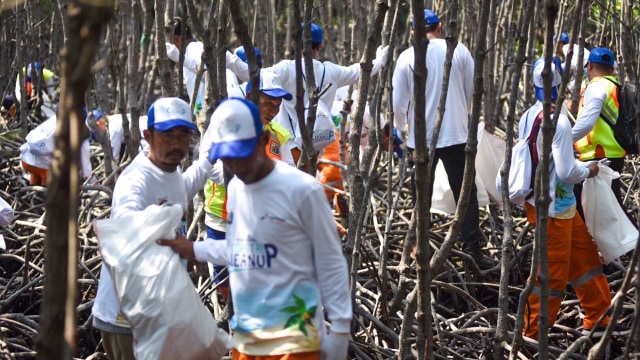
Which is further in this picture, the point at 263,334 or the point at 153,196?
the point at 153,196

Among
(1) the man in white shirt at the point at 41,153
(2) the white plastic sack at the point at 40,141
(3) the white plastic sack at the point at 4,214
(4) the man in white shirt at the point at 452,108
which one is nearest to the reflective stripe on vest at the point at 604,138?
(4) the man in white shirt at the point at 452,108

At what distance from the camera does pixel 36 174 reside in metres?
6.46

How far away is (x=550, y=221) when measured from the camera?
4.32 metres

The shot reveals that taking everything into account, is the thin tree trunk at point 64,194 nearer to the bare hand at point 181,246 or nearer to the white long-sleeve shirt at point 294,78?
the bare hand at point 181,246

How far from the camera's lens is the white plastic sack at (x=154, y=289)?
108 inches

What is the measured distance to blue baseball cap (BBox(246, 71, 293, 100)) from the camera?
164 inches

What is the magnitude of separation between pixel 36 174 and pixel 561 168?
12.5 feet

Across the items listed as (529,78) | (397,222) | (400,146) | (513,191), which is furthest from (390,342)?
(529,78)

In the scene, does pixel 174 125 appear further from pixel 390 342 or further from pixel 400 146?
pixel 400 146

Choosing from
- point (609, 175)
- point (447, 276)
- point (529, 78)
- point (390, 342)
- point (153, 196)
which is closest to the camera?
point (153, 196)

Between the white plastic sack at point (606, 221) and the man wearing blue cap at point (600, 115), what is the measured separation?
11 cm

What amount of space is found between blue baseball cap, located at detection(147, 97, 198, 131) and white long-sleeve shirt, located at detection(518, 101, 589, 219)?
1.72 metres

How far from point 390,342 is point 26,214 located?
9.67 ft

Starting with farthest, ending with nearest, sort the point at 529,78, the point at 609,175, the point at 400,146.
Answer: the point at 529,78
the point at 400,146
the point at 609,175
